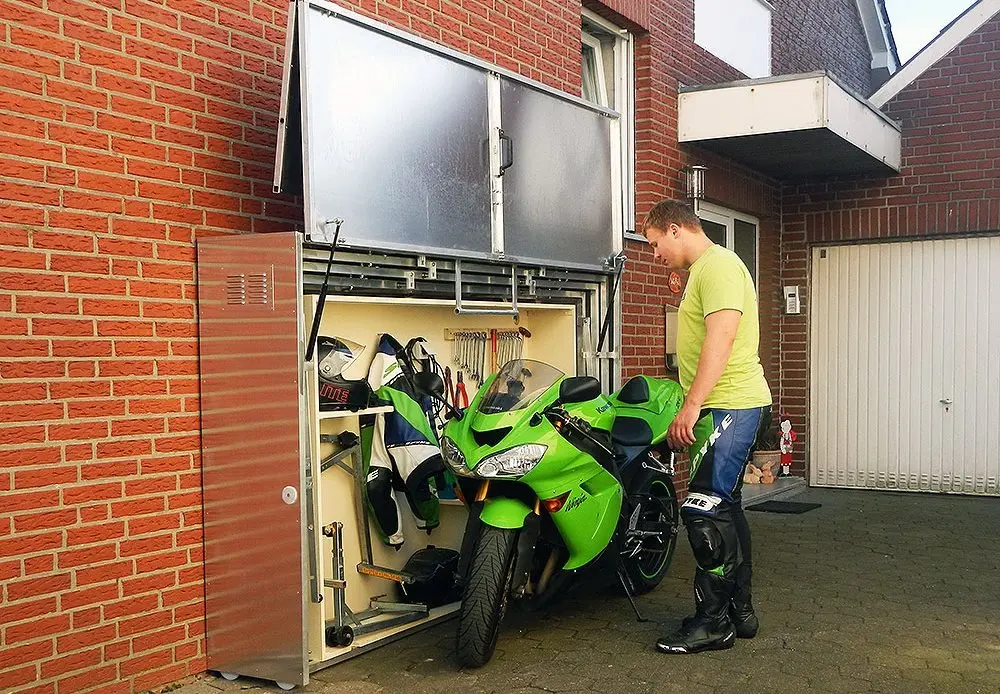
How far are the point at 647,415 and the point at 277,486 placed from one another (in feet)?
6.83

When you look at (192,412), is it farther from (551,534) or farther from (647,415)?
(647,415)

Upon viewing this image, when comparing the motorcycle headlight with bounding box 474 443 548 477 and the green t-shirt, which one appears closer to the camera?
the motorcycle headlight with bounding box 474 443 548 477

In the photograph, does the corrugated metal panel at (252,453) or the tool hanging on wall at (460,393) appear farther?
the tool hanging on wall at (460,393)

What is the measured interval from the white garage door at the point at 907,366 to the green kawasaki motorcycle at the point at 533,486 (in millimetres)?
5480

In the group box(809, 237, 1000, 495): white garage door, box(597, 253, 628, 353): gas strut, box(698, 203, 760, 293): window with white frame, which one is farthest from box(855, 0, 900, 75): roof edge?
box(597, 253, 628, 353): gas strut

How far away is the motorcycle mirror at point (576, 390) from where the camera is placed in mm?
4664

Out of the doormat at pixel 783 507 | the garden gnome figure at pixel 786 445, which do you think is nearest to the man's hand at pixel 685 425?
the doormat at pixel 783 507

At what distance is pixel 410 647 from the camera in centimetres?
493

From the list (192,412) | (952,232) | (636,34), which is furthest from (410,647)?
(952,232)

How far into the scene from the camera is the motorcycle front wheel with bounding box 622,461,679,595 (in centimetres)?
555

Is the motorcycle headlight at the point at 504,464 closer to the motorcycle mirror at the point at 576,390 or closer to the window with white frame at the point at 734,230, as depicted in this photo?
the motorcycle mirror at the point at 576,390

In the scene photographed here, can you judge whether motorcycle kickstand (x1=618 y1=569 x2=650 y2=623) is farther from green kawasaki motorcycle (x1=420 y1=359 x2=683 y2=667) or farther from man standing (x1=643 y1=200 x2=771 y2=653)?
man standing (x1=643 y1=200 x2=771 y2=653)

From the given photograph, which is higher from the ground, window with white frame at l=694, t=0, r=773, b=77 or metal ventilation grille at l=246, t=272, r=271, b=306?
window with white frame at l=694, t=0, r=773, b=77

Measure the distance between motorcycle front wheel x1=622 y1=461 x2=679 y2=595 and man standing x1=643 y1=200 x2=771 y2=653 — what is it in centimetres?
71
